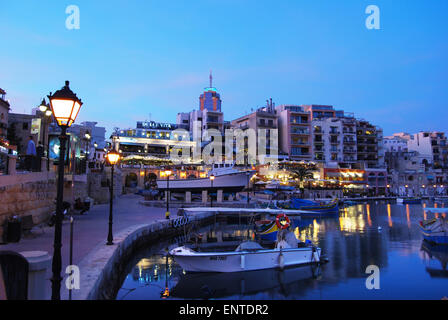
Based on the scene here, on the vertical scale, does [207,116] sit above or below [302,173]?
above

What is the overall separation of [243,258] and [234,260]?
40cm

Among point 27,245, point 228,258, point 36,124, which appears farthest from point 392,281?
point 36,124

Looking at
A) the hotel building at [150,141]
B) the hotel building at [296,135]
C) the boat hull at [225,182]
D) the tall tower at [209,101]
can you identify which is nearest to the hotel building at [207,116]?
the tall tower at [209,101]

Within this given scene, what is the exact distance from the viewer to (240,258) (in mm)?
12938

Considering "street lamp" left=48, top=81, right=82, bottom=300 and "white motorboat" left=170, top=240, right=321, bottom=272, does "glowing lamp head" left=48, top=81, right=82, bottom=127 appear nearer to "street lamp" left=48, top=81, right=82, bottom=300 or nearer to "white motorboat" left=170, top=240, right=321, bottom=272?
"street lamp" left=48, top=81, right=82, bottom=300

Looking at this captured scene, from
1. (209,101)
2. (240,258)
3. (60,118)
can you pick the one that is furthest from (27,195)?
(209,101)

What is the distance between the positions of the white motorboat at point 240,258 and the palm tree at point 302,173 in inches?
1876

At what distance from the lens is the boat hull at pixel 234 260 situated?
1263 centimetres

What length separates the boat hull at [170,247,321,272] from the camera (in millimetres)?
12634

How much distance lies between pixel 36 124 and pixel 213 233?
1037 inches

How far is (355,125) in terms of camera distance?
80.6 meters

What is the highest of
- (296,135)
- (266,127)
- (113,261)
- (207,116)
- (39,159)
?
(207,116)

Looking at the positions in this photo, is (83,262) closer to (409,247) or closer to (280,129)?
(409,247)

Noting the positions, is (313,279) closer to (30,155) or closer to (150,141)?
(30,155)
